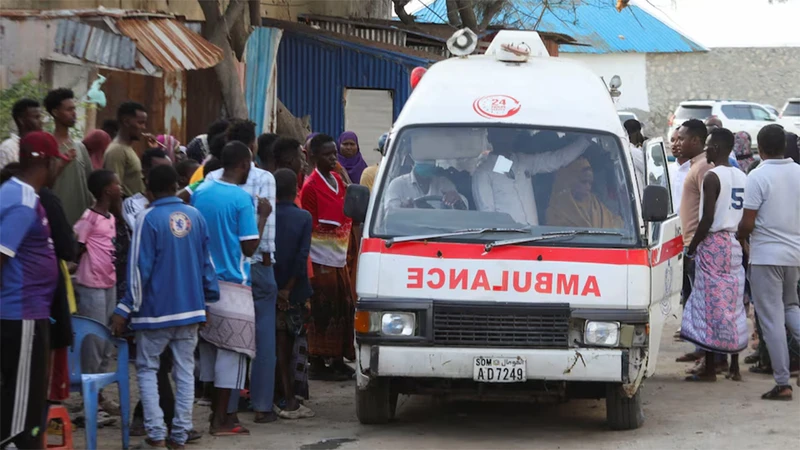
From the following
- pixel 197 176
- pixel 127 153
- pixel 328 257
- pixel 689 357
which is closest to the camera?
pixel 197 176

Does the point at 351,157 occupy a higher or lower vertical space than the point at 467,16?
lower

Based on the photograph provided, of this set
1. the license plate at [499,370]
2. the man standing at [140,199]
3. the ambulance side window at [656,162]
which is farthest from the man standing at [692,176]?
the man standing at [140,199]

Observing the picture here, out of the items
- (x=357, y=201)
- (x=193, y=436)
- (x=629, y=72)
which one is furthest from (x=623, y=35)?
(x=193, y=436)

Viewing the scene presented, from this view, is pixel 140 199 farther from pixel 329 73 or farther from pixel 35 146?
pixel 329 73

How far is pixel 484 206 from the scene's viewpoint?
7.50 metres

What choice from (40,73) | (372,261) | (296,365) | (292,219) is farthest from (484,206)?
(40,73)

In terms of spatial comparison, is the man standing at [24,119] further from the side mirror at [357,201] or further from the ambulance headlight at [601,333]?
the ambulance headlight at [601,333]

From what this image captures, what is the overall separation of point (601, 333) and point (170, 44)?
755 centimetres

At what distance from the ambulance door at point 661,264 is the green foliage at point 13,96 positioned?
4961mm

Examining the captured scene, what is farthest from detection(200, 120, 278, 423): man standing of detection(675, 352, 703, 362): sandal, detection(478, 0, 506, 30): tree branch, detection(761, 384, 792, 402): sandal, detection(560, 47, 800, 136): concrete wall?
detection(560, 47, 800, 136): concrete wall

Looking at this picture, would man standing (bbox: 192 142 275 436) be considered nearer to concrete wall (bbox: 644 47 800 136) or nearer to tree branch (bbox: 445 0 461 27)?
tree branch (bbox: 445 0 461 27)

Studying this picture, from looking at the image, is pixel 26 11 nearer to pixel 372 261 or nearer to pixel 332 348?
pixel 332 348

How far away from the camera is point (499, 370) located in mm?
7000

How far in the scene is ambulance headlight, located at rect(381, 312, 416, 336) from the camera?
280 inches
